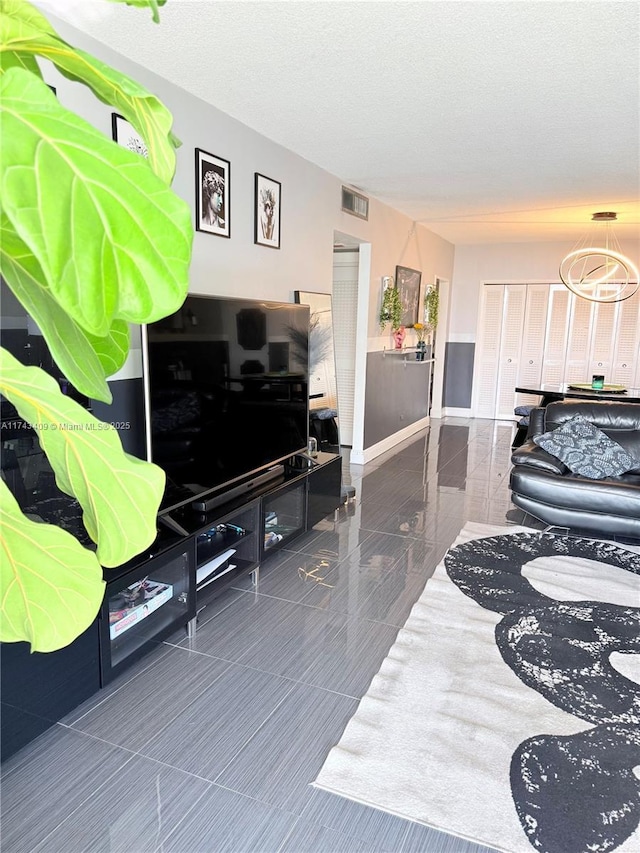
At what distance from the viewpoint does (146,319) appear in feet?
1.41

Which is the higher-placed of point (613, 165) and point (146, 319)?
point (613, 165)

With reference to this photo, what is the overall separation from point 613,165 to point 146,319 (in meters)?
4.77

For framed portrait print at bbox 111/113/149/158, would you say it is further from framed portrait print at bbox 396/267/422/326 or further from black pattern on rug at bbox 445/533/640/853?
framed portrait print at bbox 396/267/422/326

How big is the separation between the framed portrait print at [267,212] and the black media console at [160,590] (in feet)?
4.78

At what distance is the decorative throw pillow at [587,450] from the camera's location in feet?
13.8

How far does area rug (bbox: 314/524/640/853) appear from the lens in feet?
5.60

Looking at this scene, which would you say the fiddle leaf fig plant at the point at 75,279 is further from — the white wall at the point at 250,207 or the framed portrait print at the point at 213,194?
the framed portrait print at the point at 213,194

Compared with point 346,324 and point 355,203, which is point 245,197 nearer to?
point 355,203

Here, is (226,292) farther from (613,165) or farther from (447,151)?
(613,165)

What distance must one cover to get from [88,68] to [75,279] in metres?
0.27

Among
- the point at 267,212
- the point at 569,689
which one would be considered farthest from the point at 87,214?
the point at 267,212

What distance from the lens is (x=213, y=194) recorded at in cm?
323

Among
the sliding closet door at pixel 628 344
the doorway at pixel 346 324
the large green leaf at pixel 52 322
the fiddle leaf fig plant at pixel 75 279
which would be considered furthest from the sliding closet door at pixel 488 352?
the large green leaf at pixel 52 322

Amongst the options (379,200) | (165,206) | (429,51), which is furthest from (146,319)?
(379,200)
